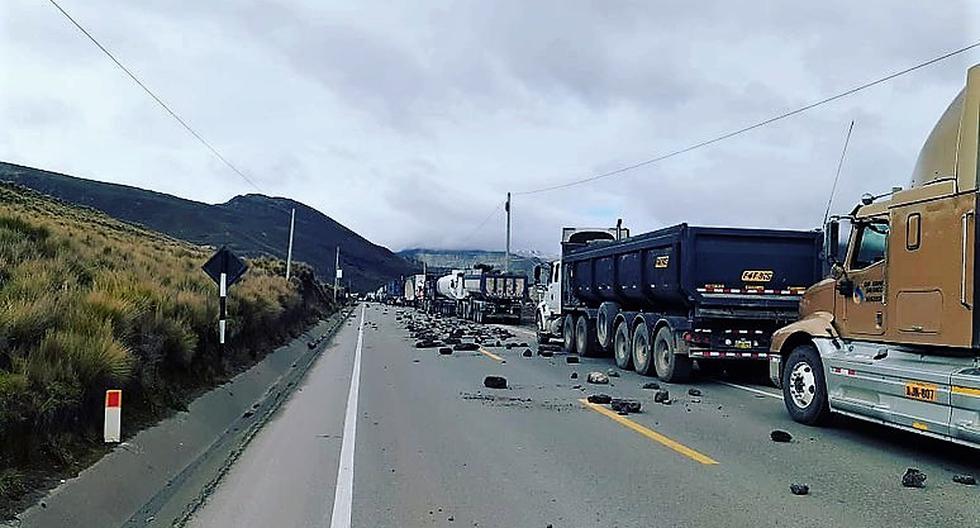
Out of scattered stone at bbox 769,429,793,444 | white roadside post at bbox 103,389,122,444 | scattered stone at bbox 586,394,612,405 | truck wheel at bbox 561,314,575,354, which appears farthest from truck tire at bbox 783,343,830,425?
truck wheel at bbox 561,314,575,354

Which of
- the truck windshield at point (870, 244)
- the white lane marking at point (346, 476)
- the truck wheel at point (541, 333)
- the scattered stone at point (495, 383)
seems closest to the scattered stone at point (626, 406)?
the scattered stone at point (495, 383)

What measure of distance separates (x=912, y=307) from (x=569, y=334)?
15.8 metres

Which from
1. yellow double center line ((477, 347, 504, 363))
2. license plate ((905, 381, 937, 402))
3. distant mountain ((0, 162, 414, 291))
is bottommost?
yellow double center line ((477, 347, 504, 363))

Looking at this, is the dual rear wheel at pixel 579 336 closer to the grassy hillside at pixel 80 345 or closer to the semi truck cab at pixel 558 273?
the semi truck cab at pixel 558 273

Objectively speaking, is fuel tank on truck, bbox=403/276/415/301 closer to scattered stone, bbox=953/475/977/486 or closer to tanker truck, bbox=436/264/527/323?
tanker truck, bbox=436/264/527/323

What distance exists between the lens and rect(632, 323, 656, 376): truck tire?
18141 millimetres

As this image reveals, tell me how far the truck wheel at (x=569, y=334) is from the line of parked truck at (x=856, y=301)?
6.01m

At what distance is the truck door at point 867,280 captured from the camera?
10398 mm

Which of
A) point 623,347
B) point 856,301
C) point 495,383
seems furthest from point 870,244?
point 623,347

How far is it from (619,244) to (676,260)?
3561mm

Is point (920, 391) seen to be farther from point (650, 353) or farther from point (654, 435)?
point (650, 353)

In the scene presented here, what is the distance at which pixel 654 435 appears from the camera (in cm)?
1086

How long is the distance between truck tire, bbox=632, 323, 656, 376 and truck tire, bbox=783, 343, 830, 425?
5902 millimetres

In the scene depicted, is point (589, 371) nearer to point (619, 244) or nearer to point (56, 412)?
point (619, 244)
